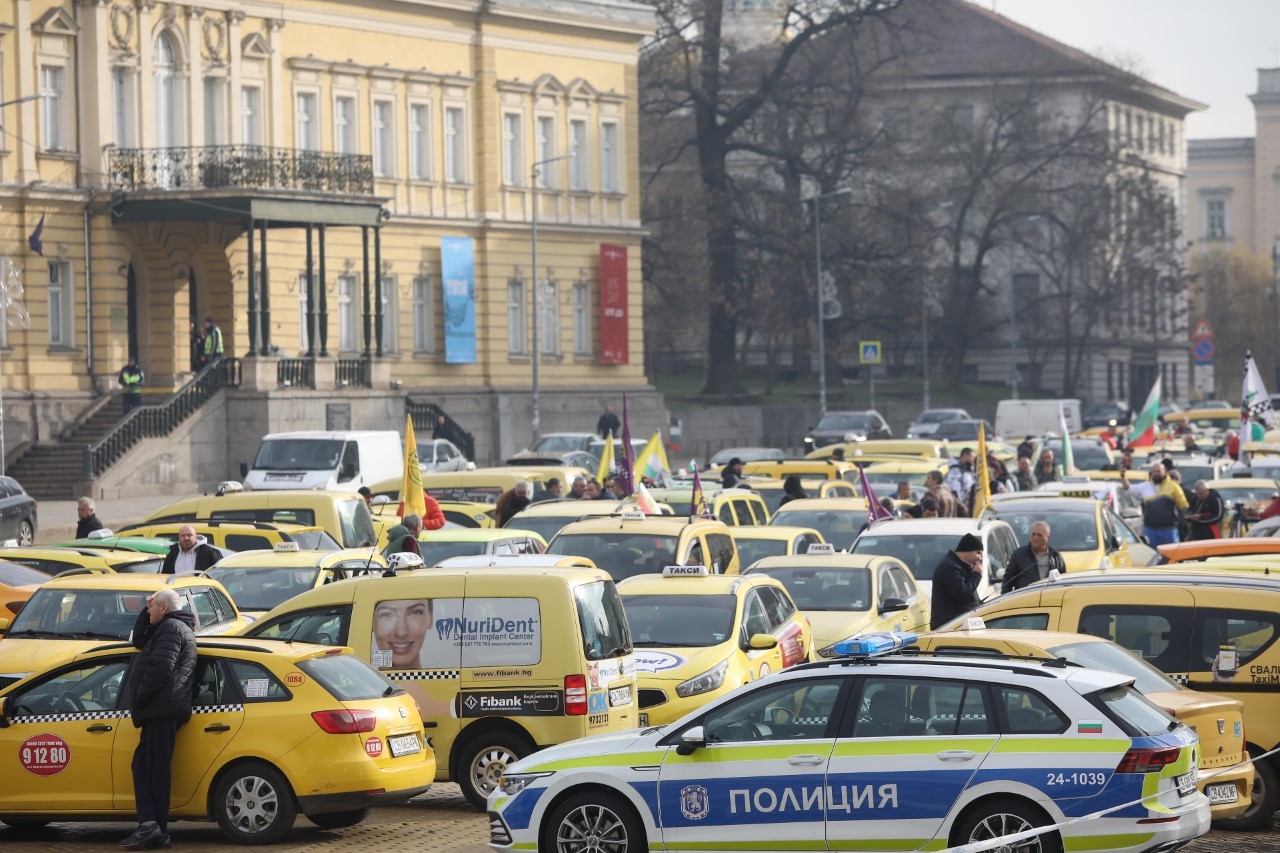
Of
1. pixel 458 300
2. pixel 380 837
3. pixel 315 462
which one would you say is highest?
pixel 458 300

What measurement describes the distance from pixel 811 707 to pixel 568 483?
882 inches

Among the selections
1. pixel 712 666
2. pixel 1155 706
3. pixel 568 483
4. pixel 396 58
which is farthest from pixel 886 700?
pixel 396 58

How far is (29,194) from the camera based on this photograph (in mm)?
48562

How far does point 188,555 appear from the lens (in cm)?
2056

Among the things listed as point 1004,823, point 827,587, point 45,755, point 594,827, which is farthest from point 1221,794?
point 827,587

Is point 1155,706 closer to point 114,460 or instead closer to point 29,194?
point 114,460

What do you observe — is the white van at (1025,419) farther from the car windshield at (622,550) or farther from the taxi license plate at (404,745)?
the taxi license plate at (404,745)

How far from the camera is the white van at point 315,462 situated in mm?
36062

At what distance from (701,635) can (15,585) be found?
7.39 meters

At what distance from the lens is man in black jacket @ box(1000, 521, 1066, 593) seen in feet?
63.0

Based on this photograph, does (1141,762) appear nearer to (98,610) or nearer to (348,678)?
(348,678)

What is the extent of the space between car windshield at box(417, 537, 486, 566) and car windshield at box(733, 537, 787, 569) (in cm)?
283

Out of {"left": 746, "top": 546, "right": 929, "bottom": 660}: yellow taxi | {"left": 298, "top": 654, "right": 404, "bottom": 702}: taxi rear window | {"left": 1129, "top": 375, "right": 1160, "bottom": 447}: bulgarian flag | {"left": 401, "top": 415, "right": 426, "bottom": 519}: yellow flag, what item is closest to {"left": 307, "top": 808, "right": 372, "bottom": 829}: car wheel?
{"left": 298, "top": 654, "right": 404, "bottom": 702}: taxi rear window

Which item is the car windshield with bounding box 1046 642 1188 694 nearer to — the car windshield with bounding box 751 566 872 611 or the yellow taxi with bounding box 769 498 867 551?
the car windshield with bounding box 751 566 872 611
